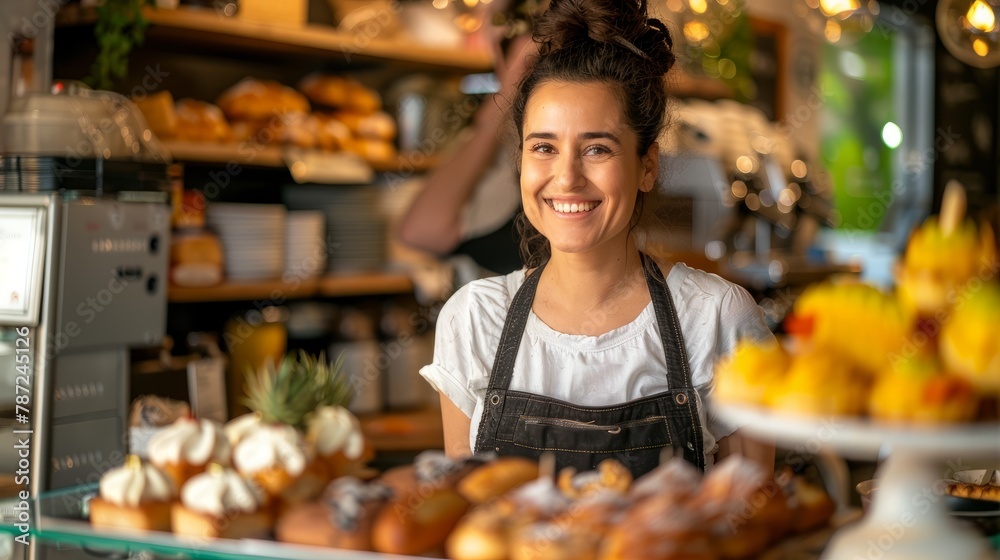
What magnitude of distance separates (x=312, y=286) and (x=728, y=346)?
2206mm

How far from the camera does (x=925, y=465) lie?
3.41 feet

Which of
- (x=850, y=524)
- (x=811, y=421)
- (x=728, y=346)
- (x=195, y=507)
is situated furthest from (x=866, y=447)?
(x=728, y=346)

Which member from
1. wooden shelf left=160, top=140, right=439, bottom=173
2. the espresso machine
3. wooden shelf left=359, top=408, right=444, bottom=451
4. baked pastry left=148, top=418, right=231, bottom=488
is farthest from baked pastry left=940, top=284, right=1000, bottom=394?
wooden shelf left=160, top=140, right=439, bottom=173

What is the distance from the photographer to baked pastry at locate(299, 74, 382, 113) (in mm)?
4082

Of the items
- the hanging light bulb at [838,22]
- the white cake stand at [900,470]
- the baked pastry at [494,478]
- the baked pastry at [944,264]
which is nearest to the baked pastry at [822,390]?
the white cake stand at [900,470]

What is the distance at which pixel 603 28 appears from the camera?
6.54 feet

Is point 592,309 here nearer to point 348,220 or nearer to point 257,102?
point 257,102

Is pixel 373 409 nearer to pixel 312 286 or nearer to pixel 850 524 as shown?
pixel 312 286

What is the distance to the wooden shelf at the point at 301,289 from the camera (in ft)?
11.2

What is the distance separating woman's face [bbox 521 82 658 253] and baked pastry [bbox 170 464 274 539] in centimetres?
83

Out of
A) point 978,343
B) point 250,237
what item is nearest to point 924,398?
point 978,343

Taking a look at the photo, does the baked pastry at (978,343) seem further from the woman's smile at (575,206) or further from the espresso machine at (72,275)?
the espresso machine at (72,275)

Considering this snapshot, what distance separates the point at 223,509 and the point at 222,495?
19 mm

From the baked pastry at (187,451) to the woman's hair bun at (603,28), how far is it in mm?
1060
